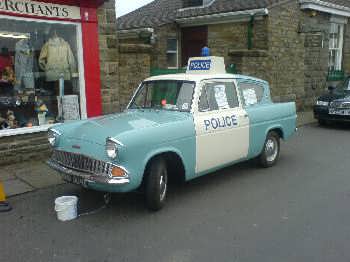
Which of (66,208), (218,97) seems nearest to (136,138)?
(66,208)

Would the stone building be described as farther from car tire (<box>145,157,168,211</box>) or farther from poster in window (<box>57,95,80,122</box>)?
car tire (<box>145,157,168,211</box>)

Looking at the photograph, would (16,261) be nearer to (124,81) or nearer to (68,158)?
(68,158)

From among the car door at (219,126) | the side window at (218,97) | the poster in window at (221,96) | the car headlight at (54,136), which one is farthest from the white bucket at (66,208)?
the poster in window at (221,96)

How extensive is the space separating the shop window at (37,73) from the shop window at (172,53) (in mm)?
8191

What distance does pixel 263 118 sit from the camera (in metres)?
6.28

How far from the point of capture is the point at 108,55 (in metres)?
8.16

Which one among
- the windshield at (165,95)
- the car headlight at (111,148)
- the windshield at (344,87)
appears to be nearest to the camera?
the car headlight at (111,148)

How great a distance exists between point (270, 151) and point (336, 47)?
12038 mm

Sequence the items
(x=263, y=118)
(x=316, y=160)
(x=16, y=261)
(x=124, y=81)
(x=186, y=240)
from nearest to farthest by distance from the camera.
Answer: (x=16, y=261) → (x=186, y=240) → (x=263, y=118) → (x=316, y=160) → (x=124, y=81)

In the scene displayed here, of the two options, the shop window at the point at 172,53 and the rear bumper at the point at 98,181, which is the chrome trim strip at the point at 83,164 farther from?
the shop window at the point at 172,53

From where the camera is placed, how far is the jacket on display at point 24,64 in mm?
7344

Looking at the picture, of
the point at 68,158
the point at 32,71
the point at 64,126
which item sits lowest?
the point at 68,158

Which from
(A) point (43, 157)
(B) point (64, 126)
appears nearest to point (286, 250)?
(B) point (64, 126)

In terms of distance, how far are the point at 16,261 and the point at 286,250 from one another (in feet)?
8.66
